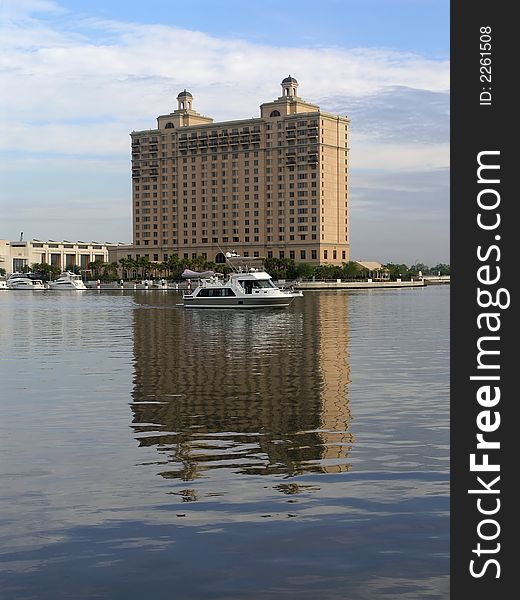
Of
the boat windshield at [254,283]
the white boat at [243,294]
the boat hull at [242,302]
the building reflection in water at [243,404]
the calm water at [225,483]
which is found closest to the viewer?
the calm water at [225,483]

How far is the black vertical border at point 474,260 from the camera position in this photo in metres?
7.77

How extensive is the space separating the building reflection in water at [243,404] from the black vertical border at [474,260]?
7523mm

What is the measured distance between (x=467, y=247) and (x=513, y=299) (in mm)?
614

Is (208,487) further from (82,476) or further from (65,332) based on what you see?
(65,332)

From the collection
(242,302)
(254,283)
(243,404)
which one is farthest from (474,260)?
(254,283)

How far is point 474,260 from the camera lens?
7695mm

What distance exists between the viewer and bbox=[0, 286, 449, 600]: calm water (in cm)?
1158

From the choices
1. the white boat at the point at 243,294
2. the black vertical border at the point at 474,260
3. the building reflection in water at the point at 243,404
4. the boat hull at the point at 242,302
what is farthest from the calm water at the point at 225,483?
the white boat at the point at 243,294

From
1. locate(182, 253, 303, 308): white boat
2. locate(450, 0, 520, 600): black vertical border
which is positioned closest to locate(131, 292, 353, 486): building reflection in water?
locate(450, 0, 520, 600): black vertical border

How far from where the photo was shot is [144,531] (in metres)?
13.2

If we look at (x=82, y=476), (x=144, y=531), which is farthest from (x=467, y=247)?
(x=82, y=476)

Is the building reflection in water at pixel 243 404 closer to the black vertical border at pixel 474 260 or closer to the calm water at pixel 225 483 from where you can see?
the calm water at pixel 225 483

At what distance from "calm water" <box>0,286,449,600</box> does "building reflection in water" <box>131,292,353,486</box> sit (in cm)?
8

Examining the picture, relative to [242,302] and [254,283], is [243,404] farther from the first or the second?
[254,283]
